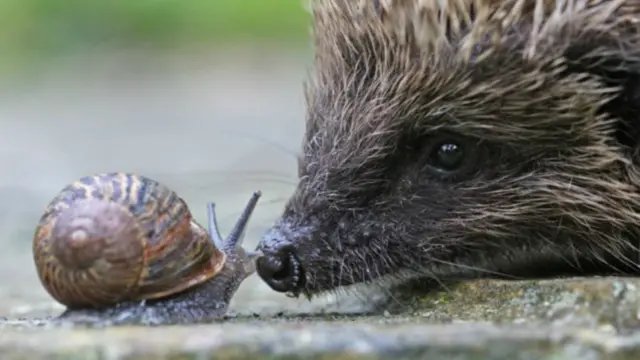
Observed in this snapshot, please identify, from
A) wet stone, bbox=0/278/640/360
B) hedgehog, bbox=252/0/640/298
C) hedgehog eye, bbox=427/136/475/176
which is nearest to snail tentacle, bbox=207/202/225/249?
hedgehog, bbox=252/0/640/298

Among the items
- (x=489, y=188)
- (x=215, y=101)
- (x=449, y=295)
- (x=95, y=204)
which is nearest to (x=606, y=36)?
(x=489, y=188)

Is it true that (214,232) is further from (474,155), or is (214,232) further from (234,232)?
(474,155)

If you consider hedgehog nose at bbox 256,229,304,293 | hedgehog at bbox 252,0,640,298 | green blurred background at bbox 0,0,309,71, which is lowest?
hedgehog nose at bbox 256,229,304,293

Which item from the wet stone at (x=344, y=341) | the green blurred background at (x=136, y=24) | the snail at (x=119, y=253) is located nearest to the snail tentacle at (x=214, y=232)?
the snail at (x=119, y=253)

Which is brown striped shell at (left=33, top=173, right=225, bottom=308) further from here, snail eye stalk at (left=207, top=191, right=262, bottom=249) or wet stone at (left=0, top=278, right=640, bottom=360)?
snail eye stalk at (left=207, top=191, right=262, bottom=249)

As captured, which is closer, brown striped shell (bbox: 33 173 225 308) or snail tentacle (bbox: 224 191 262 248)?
brown striped shell (bbox: 33 173 225 308)

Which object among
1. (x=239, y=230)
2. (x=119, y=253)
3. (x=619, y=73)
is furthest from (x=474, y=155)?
(x=119, y=253)

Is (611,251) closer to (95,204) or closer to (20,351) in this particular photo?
(95,204)
